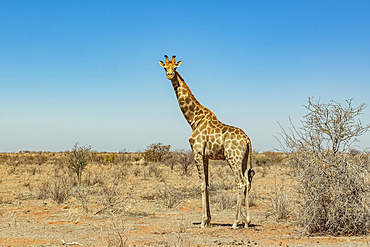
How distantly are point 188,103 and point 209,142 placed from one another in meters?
1.19

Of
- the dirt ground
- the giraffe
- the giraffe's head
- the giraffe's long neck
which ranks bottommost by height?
the dirt ground

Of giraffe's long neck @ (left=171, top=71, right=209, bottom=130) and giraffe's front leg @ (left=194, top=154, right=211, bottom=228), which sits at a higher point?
giraffe's long neck @ (left=171, top=71, right=209, bottom=130)

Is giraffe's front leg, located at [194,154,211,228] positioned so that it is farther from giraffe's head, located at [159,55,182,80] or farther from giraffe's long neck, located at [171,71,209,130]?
giraffe's head, located at [159,55,182,80]

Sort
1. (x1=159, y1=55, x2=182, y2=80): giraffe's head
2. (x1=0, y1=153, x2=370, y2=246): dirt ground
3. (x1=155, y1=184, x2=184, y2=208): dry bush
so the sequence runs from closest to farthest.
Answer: (x1=0, y1=153, x2=370, y2=246): dirt ground
(x1=159, y1=55, x2=182, y2=80): giraffe's head
(x1=155, y1=184, x2=184, y2=208): dry bush

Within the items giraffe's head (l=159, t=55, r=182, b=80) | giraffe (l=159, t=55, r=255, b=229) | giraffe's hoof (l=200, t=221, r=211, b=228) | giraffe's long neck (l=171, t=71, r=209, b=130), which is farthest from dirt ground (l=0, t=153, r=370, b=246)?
giraffe's head (l=159, t=55, r=182, b=80)

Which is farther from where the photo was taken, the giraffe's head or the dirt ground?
the giraffe's head

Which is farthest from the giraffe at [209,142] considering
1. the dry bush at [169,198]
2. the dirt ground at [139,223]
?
the dry bush at [169,198]

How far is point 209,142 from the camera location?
9508 mm

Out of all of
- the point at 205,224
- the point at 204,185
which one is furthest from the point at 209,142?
the point at 205,224

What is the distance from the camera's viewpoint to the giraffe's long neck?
33.0 feet

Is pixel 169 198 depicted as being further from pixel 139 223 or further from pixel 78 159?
pixel 78 159

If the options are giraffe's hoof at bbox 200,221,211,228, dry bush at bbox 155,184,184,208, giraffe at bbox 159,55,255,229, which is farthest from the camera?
dry bush at bbox 155,184,184,208

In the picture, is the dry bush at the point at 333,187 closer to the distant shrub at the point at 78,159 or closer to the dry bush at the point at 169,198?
the dry bush at the point at 169,198

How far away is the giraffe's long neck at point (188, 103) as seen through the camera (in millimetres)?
10062
